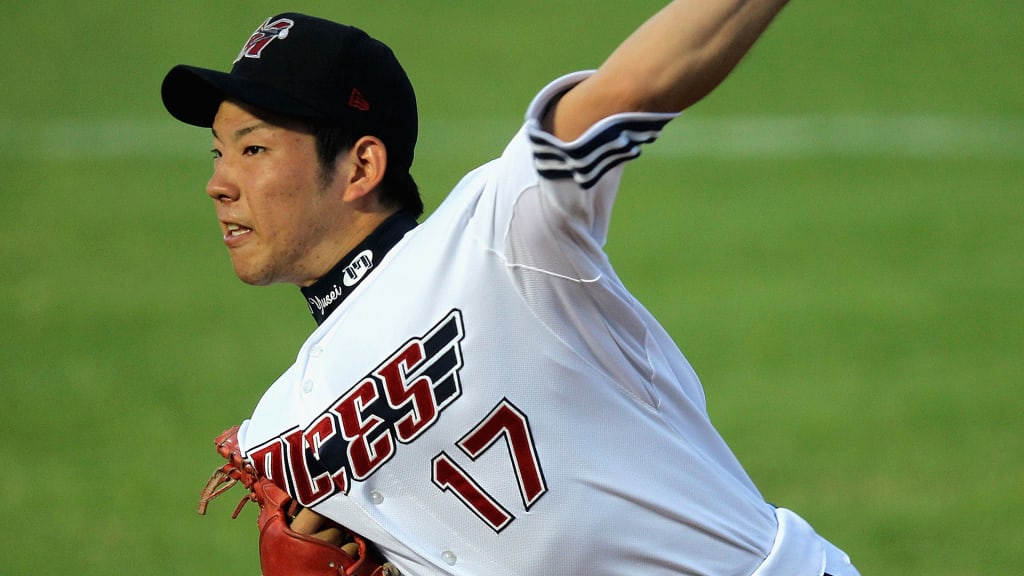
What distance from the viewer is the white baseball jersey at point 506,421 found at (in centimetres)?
260

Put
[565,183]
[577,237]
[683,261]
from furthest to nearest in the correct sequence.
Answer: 1. [683,261]
2. [577,237]
3. [565,183]

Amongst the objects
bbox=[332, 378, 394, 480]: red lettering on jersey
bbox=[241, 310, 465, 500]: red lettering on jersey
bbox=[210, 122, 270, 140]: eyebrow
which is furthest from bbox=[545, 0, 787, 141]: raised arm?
bbox=[210, 122, 270, 140]: eyebrow

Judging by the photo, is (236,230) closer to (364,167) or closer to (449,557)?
(364,167)

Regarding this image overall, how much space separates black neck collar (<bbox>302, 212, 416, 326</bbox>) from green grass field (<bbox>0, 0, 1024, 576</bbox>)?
3.25 m

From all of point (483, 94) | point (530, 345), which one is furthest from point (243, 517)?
point (483, 94)

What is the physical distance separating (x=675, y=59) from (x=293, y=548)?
148cm

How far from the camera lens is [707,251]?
10344 millimetres

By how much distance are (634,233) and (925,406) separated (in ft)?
11.7

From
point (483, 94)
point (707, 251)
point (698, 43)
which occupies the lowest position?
point (707, 251)

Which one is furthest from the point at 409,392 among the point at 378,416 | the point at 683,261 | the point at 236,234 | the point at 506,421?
the point at 683,261

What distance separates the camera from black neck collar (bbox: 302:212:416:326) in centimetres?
298

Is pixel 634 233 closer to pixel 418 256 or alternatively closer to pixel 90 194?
pixel 90 194

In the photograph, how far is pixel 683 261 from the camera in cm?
1021

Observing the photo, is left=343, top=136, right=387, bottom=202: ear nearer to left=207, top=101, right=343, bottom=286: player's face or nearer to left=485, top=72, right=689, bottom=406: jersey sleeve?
left=207, top=101, right=343, bottom=286: player's face
